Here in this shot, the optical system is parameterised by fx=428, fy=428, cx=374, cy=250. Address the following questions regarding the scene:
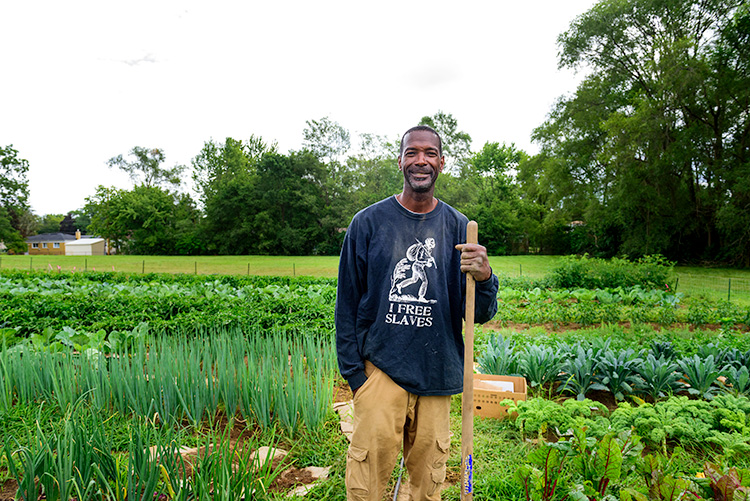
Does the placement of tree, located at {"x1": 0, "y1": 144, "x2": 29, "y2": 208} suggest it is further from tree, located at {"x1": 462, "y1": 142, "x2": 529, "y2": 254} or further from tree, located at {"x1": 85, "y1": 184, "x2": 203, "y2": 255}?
tree, located at {"x1": 462, "y1": 142, "x2": 529, "y2": 254}

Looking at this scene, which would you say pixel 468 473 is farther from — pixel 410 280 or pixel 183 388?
pixel 183 388

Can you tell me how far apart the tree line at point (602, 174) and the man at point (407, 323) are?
66.3 feet

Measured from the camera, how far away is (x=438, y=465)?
1826mm

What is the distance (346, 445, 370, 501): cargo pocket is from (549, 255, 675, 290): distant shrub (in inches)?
393

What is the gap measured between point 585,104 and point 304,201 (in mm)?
20340

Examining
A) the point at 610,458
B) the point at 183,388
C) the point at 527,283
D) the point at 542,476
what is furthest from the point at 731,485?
the point at 527,283

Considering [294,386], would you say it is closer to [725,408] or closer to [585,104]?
[725,408]

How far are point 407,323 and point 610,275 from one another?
400 inches

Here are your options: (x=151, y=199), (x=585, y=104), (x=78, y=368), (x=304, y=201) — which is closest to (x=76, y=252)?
(x=151, y=199)

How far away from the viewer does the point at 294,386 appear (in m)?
2.73

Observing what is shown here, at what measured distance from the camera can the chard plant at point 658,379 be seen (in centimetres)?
335

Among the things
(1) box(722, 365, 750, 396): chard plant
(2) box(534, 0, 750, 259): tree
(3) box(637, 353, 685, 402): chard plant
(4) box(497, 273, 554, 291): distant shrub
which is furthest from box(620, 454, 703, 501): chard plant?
(2) box(534, 0, 750, 259): tree

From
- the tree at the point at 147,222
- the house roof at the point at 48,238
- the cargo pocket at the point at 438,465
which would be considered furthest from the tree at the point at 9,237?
the cargo pocket at the point at 438,465

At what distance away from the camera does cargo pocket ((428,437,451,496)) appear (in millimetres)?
1814
